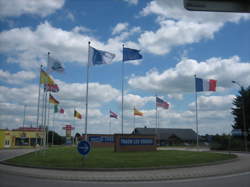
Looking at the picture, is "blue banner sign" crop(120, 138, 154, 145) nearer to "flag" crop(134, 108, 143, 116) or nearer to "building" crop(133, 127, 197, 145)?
"flag" crop(134, 108, 143, 116)

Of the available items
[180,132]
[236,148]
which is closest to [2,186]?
[236,148]

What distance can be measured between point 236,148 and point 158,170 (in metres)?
34.4

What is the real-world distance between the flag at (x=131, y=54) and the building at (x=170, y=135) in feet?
168

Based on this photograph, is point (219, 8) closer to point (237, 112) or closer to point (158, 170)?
point (158, 170)

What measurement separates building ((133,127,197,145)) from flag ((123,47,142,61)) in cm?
5121

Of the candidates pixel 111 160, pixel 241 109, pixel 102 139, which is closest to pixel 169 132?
pixel 241 109

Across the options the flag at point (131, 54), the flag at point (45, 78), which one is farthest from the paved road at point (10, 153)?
the flag at point (131, 54)

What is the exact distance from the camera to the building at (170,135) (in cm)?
8006

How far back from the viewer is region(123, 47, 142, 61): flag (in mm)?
27047

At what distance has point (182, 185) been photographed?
38.8ft

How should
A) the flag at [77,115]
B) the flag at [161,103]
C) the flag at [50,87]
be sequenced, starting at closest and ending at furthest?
the flag at [50,87] → the flag at [161,103] → the flag at [77,115]

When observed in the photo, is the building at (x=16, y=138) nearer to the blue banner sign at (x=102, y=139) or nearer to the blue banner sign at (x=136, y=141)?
the blue banner sign at (x=102, y=139)

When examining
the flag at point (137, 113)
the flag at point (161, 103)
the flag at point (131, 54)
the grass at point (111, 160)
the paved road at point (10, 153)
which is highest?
the flag at point (131, 54)

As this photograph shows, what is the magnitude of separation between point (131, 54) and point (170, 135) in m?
59.7
